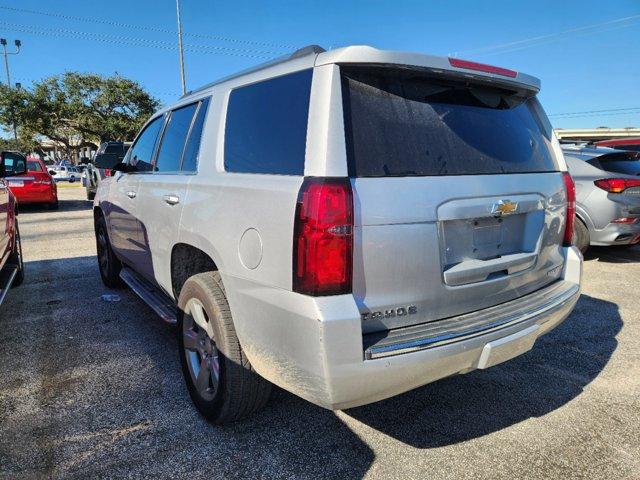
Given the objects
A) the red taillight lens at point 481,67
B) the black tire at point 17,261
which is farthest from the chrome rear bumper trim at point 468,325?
the black tire at point 17,261

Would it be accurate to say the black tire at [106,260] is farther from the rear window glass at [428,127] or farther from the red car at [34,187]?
the red car at [34,187]

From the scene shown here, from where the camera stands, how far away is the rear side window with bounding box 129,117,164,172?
3.96 meters

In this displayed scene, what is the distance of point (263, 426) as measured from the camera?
8.68 feet

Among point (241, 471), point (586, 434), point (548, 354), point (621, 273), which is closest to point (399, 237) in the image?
point (241, 471)

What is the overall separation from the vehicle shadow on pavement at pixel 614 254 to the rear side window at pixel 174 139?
6.26 metres

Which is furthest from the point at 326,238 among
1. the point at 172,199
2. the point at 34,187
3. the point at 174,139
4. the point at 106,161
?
the point at 34,187

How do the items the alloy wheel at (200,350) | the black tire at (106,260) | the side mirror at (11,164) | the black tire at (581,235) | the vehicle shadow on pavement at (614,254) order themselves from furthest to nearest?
the vehicle shadow on pavement at (614,254) < the black tire at (581,235) < the black tire at (106,260) < the side mirror at (11,164) < the alloy wheel at (200,350)

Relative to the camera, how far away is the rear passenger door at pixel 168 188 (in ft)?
9.86

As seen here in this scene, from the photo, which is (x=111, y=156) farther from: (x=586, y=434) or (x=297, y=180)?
(x=586, y=434)

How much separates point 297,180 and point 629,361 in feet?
10.2

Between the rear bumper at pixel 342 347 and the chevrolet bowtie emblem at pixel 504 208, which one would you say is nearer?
the rear bumper at pixel 342 347

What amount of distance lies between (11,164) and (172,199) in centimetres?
244

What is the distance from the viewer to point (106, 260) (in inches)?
210

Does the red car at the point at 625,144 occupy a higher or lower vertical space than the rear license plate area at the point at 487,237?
higher
